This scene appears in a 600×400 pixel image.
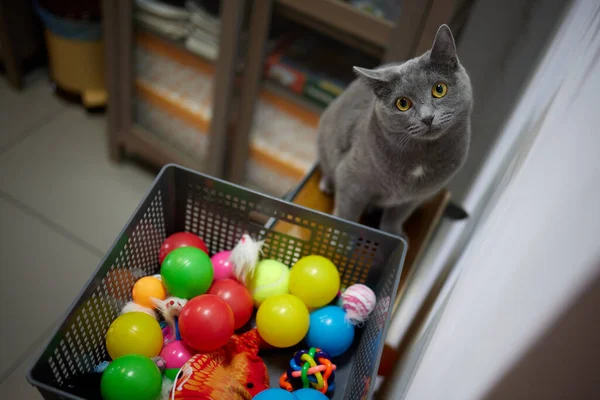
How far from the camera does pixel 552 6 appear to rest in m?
1.32

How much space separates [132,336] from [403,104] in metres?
0.56

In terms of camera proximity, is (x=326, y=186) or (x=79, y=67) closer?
(x=326, y=186)

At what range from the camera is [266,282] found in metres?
0.87

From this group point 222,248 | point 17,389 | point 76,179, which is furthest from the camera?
point 76,179

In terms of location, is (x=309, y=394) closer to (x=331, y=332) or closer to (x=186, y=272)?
(x=331, y=332)

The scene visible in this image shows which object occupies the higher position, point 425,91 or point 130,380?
point 425,91

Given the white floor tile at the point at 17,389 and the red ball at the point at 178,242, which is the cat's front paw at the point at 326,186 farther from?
the white floor tile at the point at 17,389

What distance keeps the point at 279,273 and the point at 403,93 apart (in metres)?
0.40

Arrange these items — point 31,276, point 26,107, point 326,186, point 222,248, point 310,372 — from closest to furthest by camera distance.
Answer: point 310,372, point 222,248, point 326,186, point 31,276, point 26,107

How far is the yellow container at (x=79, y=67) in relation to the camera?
1920mm

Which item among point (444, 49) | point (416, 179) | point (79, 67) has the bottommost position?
point (79, 67)

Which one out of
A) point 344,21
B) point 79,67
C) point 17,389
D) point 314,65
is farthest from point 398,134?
point 79,67

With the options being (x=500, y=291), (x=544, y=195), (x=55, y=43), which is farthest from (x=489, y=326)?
(x=55, y=43)

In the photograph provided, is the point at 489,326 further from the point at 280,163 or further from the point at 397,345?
the point at 280,163
